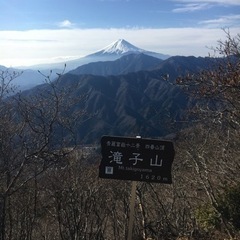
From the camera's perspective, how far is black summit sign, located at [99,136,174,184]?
4.99m

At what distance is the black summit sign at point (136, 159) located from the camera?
499cm

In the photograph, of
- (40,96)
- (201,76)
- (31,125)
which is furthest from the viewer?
(40,96)

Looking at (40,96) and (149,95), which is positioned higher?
(40,96)

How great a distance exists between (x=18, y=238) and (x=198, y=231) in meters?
4.72

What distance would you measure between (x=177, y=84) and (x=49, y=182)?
4.39m

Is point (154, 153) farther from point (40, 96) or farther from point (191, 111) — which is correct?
point (40, 96)

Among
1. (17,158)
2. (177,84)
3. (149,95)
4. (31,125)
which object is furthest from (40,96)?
(149,95)

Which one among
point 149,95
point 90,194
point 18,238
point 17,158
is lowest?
point 149,95

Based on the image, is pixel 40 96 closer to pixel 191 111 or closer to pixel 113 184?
pixel 191 111

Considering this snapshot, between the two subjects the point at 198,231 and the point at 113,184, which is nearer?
the point at 198,231

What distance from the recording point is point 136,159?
5023 mm

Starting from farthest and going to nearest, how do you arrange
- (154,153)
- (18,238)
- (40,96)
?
(18,238), (40,96), (154,153)

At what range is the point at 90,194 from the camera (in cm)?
955

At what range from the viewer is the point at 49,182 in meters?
9.15
